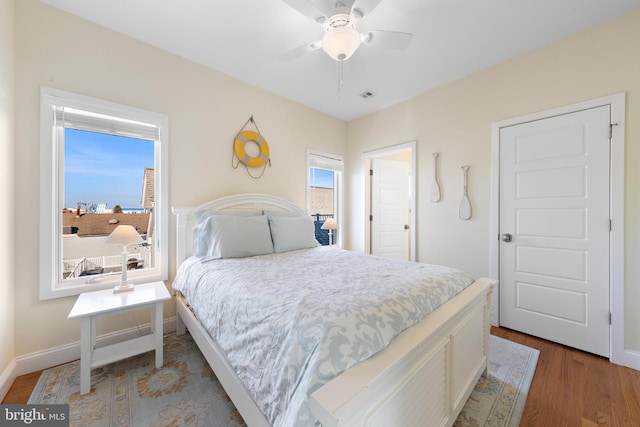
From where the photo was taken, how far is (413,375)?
3.30 ft

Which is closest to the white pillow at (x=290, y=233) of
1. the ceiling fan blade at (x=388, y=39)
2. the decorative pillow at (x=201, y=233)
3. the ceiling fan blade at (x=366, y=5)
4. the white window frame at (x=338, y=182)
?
the decorative pillow at (x=201, y=233)

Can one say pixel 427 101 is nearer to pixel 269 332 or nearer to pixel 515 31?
pixel 515 31

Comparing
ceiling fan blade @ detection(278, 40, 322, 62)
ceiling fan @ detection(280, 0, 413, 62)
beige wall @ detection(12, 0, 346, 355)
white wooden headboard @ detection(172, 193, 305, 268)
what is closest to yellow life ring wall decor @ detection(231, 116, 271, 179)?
beige wall @ detection(12, 0, 346, 355)

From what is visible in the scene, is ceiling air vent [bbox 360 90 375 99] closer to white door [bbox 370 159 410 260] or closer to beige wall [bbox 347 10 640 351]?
beige wall [bbox 347 10 640 351]

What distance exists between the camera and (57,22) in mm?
1916

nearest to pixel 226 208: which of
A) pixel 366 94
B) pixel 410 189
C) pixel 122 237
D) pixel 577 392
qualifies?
pixel 122 237

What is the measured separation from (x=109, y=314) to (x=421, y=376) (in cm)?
192

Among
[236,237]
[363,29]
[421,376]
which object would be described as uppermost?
[363,29]

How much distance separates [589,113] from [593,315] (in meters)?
1.69

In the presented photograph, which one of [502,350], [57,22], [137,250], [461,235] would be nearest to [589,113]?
[461,235]

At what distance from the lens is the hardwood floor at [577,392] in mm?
1433

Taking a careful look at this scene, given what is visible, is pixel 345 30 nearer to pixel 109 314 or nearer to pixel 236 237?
pixel 236 237

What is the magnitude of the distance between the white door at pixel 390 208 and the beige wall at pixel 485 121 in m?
0.26

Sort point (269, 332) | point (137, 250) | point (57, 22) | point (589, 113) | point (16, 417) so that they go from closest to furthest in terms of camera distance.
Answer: point (269, 332), point (16, 417), point (57, 22), point (589, 113), point (137, 250)
